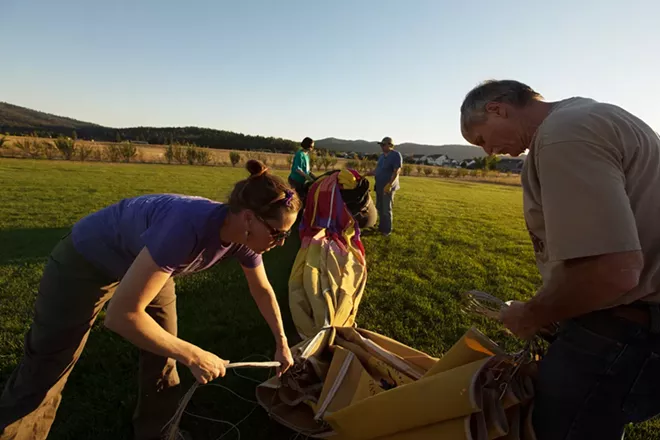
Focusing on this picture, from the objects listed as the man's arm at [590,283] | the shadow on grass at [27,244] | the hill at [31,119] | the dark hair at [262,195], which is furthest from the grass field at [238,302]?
the hill at [31,119]

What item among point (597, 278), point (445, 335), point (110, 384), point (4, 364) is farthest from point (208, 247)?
point (445, 335)

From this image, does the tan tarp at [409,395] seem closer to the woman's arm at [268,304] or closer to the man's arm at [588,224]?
the woman's arm at [268,304]

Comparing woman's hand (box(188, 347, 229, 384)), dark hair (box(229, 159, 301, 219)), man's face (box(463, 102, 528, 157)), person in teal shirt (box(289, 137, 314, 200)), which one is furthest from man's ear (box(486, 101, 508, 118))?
person in teal shirt (box(289, 137, 314, 200))

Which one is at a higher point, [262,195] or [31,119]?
[31,119]

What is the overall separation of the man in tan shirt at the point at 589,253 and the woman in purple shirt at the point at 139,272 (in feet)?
3.76

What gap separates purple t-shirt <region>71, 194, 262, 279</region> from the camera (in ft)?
6.40

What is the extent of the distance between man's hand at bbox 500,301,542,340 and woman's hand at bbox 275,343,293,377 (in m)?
1.40

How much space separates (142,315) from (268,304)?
92 cm

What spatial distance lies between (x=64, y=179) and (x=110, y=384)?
17085 millimetres

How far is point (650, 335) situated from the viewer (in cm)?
156

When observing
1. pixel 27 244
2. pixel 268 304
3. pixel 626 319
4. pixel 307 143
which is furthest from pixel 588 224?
pixel 307 143

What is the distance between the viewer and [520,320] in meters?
1.78

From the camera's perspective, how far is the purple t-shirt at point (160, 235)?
1951 millimetres

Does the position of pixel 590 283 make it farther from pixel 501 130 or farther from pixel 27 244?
pixel 27 244
